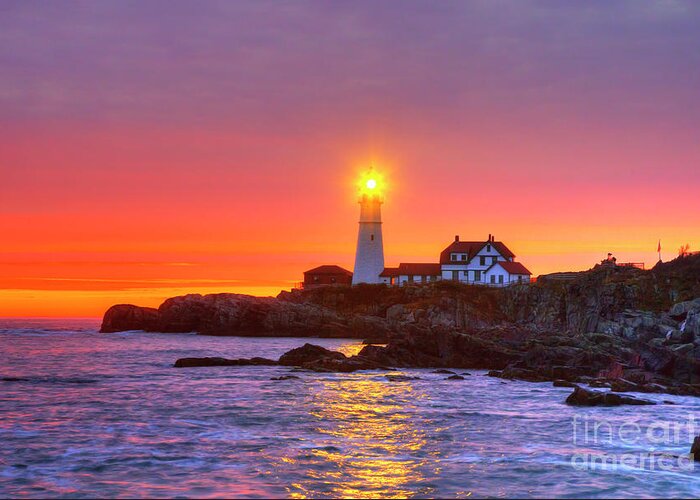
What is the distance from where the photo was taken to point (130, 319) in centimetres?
9612

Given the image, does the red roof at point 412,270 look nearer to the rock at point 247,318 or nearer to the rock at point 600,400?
the rock at point 247,318

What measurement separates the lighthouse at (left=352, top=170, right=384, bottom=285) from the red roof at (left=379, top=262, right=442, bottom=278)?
1.38 m

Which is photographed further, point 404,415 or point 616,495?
point 404,415

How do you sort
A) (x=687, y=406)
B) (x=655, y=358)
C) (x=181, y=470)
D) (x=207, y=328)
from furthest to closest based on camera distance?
1. (x=207, y=328)
2. (x=655, y=358)
3. (x=687, y=406)
4. (x=181, y=470)

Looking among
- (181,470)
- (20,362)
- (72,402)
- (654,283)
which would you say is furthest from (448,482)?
(654,283)

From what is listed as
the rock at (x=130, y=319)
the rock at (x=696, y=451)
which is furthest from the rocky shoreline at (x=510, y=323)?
the rock at (x=696, y=451)

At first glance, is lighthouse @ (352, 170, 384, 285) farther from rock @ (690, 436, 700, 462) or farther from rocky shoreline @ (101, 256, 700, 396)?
rock @ (690, 436, 700, 462)

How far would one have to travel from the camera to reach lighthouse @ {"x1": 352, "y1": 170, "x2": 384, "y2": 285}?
102875mm

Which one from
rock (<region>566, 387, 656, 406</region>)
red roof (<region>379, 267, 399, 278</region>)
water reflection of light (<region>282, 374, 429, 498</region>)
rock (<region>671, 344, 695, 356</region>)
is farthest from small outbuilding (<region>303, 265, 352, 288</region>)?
rock (<region>566, 387, 656, 406</region>)

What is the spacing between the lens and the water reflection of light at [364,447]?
51.9ft

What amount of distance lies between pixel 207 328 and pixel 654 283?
5168cm

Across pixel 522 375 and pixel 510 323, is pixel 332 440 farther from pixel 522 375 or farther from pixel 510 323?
pixel 510 323

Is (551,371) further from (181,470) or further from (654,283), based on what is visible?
(654,283)

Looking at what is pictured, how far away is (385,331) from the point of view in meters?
79.1
